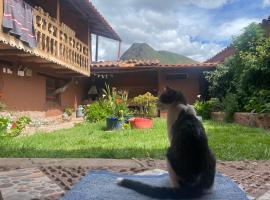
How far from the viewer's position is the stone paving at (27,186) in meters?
2.81

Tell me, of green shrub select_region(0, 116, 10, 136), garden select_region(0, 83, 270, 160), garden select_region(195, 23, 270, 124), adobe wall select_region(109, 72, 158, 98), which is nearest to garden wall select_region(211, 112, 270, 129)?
garden select_region(195, 23, 270, 124)

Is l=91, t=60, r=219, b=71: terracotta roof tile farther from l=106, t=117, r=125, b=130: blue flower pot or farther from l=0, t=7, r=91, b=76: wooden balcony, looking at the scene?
l=106, t=117, r=125, b=130: blue flower pot

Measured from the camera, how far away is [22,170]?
3.80m

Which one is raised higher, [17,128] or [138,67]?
[138,67]

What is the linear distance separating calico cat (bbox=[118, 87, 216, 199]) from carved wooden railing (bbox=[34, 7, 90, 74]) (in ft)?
23.9

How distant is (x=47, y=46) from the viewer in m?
9.95

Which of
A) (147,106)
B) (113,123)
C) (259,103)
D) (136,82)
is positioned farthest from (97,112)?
(136,82)

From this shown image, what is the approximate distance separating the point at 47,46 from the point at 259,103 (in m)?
6.25

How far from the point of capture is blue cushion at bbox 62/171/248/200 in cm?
259

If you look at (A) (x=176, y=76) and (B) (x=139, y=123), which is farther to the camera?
(A) (x=176, y=76)

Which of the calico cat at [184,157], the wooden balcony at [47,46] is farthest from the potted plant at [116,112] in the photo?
the calico cat at [184,157]

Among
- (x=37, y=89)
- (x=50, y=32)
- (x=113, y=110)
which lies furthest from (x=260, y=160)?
(x=37, y=89)

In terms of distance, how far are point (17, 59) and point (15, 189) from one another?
7681 mm

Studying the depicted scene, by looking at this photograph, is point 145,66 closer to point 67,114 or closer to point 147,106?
point 67,114
